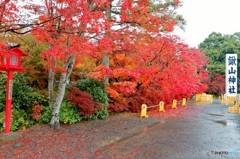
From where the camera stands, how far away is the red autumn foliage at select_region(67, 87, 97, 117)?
35.9 ft

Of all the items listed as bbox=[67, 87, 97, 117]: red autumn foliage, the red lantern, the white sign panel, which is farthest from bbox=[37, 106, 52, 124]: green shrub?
the white sign panel

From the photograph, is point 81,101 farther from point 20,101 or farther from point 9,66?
point 9,66

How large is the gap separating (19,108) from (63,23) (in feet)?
13.8

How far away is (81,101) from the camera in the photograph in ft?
36.0

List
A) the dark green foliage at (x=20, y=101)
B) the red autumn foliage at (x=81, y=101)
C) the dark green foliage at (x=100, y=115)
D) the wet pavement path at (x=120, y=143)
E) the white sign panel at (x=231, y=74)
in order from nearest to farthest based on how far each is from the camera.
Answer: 1. the wet pavement path at (x=120, y=143)
2. the dark green foliage at (x=20, y=101)
3. the red autumn foliage at (x=81, y=101)
4. the dark green foliage at (x=100, y=115)
5. the white sign panel at (x=231, y=74)

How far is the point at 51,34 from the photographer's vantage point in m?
8.32

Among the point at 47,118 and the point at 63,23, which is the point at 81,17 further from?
the point at 47,118

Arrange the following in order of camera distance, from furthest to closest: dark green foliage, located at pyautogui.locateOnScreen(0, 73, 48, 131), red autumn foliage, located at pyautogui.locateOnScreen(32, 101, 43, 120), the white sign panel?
the white sign panel < red autumn foliage, located at pyautogui.locateOnScreen(32, 101, 43, 120) < dark green foliage, located at pyautogui.locateOnScreen(0, 73, 48, 131)

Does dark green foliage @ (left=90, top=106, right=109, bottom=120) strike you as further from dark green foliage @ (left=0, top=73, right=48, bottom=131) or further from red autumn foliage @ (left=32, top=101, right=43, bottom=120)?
red autumn foliage @ (left=32, top=101, right=43, bottom=120)

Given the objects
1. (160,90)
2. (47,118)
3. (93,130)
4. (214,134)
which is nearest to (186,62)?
(160,90)

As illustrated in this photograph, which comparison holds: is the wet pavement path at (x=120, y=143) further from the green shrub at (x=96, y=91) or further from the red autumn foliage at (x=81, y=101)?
the green shrub at (x=96, y=91)

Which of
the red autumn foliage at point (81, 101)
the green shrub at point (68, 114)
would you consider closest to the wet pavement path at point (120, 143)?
the green shrub at point (68, 114)

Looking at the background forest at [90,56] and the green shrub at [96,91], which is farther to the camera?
the green shrub at [96,91]

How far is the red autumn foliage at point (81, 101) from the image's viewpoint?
10945 mm
